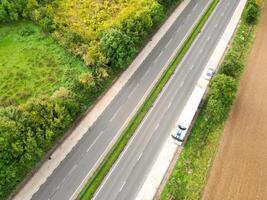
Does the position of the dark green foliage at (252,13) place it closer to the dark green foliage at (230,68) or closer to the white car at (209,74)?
the dark green foliage at (230,68)

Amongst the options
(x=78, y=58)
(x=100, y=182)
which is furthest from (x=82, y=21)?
(x=100, y=182)

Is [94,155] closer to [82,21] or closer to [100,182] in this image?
[100,182]

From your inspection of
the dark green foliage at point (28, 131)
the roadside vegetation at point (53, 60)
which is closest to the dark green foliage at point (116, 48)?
the roadside vegetation at point (53, 60)

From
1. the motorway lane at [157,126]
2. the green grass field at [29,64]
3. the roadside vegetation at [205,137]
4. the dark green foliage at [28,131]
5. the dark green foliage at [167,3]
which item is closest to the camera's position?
the dark green foliage at [28,131]

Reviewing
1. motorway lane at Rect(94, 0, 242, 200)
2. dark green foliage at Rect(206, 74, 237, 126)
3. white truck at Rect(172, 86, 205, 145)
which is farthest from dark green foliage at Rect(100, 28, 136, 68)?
dark green foliage at Rect(206, 74, 237, 126)

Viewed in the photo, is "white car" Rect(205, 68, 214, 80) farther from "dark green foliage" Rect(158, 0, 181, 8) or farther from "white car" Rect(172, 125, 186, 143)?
"dark green foliage" Rect(158, 0, 181, 8)
